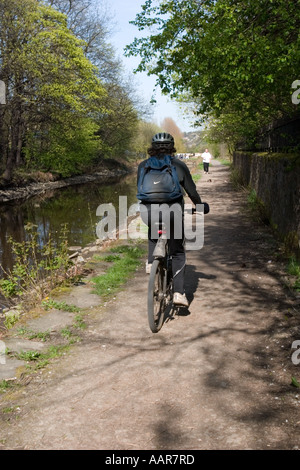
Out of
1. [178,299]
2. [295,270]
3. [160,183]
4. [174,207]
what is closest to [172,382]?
[178,299]

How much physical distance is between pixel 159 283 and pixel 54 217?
48.7 ft

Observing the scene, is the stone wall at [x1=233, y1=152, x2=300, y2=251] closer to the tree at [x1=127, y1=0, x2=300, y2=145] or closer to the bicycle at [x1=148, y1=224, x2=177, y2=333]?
the tree at [x1=127, y1=0, x2=300, y2=145]

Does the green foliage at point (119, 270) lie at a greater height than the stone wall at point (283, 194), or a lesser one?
lesser

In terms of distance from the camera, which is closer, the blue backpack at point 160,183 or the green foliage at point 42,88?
the blue backpack at point 160,183

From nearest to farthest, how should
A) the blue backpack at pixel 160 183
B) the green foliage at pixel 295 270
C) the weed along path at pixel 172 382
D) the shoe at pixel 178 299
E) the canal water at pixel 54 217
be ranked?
the weed along path at pixel 172 382 → the blue backpack at pixel 160 183 → the shoe at pixel 178 299 → the green foliage at pixel 295 270 → the canal water at pixel 54 217

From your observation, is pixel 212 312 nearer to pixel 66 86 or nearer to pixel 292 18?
pixel 292 18

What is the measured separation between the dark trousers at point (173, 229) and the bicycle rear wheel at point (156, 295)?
0.79 ft

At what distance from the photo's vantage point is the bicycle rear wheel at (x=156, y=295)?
14.7 feet

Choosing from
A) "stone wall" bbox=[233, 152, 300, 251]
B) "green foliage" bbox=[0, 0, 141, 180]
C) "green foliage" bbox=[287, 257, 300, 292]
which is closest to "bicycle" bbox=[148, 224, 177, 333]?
"green foliage" bbox=[287, 257, 300, 292]

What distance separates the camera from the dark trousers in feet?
15.7

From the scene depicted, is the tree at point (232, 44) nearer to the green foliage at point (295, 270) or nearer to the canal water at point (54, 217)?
the green foliage at point (295, 270)

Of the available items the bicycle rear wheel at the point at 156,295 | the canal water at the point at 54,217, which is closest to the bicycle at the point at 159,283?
the bicycle rear wheel at the point at 156,295

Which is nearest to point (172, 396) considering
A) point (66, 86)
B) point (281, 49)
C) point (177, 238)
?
point (177, 238)

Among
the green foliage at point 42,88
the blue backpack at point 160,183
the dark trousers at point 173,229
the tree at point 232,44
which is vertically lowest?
the dark trousers at point 173,229
